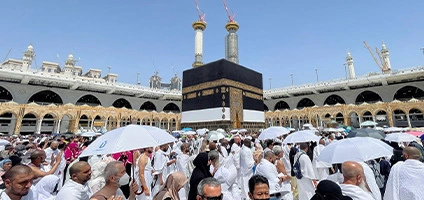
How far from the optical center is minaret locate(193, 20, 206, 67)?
38.1 metres

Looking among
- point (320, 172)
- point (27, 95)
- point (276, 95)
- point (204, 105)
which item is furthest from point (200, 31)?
point (320, 172)

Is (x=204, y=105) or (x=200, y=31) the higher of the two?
(x=200, y=31)

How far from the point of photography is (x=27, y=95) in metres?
24.5

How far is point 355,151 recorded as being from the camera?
2715mm

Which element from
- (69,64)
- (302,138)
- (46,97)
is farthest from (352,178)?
(69,64)

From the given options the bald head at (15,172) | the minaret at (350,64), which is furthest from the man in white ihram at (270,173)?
the minaret at (350,64)

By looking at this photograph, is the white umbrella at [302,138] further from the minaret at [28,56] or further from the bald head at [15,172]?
the minaret at [28,56]

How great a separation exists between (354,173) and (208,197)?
1.29 metres

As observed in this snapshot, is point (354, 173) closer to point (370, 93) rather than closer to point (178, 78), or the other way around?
point (370, 93)

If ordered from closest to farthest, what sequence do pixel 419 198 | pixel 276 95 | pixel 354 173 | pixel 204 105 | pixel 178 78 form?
pixel 354 173 < pixel 419 198 < pixel 204 105 < pixel 276 95 < pixel 178 78

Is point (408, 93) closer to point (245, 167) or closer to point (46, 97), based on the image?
point (245, 167)

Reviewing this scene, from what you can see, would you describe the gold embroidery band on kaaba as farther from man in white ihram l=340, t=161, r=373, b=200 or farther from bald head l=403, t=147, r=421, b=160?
man in white ihram l=340, t=161, r=373, b=200

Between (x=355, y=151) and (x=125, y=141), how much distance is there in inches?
115

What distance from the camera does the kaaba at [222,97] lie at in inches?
832
